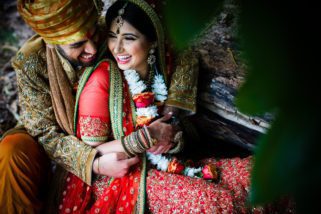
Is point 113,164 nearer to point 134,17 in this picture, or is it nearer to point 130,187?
point 130,187

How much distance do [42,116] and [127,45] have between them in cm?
63

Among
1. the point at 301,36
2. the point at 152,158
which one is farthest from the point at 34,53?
the point at 301,36

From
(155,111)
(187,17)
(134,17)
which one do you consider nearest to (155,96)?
(155,111)

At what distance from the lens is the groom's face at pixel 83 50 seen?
1.61m

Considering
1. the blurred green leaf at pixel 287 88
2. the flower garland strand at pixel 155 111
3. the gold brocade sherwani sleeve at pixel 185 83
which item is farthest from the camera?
the gold brocade sherwani sleeve at pixel 185 83

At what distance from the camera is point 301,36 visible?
0.39 metres

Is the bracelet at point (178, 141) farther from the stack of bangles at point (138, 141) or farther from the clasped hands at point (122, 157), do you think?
the stack of bangles at point (138, 141)

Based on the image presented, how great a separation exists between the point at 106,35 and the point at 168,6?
141cm

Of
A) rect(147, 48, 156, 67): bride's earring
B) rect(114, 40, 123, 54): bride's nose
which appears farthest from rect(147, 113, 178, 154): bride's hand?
rect(114, 40, 123, 54): bride's nose

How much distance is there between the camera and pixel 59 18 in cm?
146

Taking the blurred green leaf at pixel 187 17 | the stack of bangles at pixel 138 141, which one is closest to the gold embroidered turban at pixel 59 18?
the stack of bangles at pixel 138 141

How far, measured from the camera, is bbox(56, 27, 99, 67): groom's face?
1608mm

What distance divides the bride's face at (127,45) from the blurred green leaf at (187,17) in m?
1.22

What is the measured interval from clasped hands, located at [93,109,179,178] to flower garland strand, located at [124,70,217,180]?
0.26 ft
